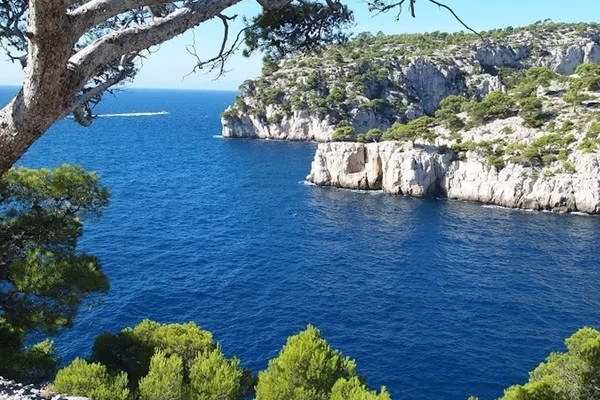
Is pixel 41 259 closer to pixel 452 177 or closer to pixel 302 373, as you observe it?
pixel 302 373

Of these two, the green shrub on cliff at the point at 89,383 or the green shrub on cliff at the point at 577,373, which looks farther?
the green shrub on cliff at the point at 577,373

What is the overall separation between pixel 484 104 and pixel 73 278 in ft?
226

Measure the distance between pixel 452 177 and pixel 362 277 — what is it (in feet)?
91.0

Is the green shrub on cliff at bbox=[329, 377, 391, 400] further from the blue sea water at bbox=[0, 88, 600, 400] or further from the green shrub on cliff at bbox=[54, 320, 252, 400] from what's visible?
the blue sea water at bbox=[0, 88, 600, 400]

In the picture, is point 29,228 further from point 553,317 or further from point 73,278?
point 553,317

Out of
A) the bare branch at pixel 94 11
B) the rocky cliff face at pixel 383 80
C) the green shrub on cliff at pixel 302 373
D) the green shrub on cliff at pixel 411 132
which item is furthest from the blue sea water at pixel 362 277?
the rocky cliff face at pixel 383 80

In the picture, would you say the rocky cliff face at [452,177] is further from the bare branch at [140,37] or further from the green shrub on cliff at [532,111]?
the bare branch at [140,37]

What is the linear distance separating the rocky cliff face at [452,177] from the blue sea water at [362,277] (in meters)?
2.38

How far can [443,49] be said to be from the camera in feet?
450

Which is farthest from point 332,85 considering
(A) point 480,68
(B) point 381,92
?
(A) point 480,68

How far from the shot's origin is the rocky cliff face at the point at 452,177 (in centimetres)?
5372

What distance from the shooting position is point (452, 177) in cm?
6088

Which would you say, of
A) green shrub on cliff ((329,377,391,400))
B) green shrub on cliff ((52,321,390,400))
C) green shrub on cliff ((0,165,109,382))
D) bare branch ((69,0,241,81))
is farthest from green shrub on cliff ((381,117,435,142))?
bare branch ((69,0,241,81))

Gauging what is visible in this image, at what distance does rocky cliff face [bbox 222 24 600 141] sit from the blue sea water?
138 ft
